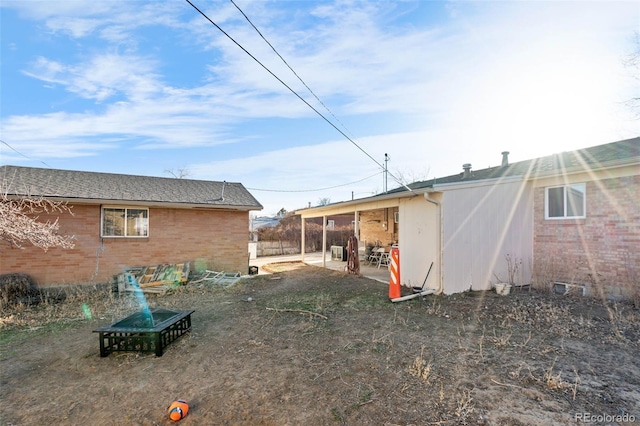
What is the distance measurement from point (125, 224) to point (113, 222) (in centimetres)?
32

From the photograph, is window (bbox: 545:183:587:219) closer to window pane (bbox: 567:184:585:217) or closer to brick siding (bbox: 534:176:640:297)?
window pane (bbox: 567:184:585:217)

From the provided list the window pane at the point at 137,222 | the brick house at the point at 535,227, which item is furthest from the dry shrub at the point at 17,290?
the brick house at the point at 535,227

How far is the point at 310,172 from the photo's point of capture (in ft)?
70.7

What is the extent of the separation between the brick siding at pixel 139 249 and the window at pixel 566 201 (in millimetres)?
9518

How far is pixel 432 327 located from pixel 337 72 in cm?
549

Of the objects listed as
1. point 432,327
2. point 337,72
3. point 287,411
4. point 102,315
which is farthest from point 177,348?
point 337,72

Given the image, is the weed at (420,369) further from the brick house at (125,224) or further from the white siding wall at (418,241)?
the brick house at (125,224)

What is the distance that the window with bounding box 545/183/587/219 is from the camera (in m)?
7.66

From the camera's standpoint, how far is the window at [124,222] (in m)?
9.43

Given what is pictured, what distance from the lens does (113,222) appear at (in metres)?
9.52

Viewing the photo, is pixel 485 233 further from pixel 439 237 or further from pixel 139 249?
pixel 139 249

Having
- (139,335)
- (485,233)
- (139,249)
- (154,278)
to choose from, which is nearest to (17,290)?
(139,249)

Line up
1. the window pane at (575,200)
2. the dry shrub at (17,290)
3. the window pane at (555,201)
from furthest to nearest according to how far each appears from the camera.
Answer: the window pane at (555,201)
the window pane at (575,200)
the dry shrub at (17,290)

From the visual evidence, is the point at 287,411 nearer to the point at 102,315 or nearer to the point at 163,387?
the point at 163,387
